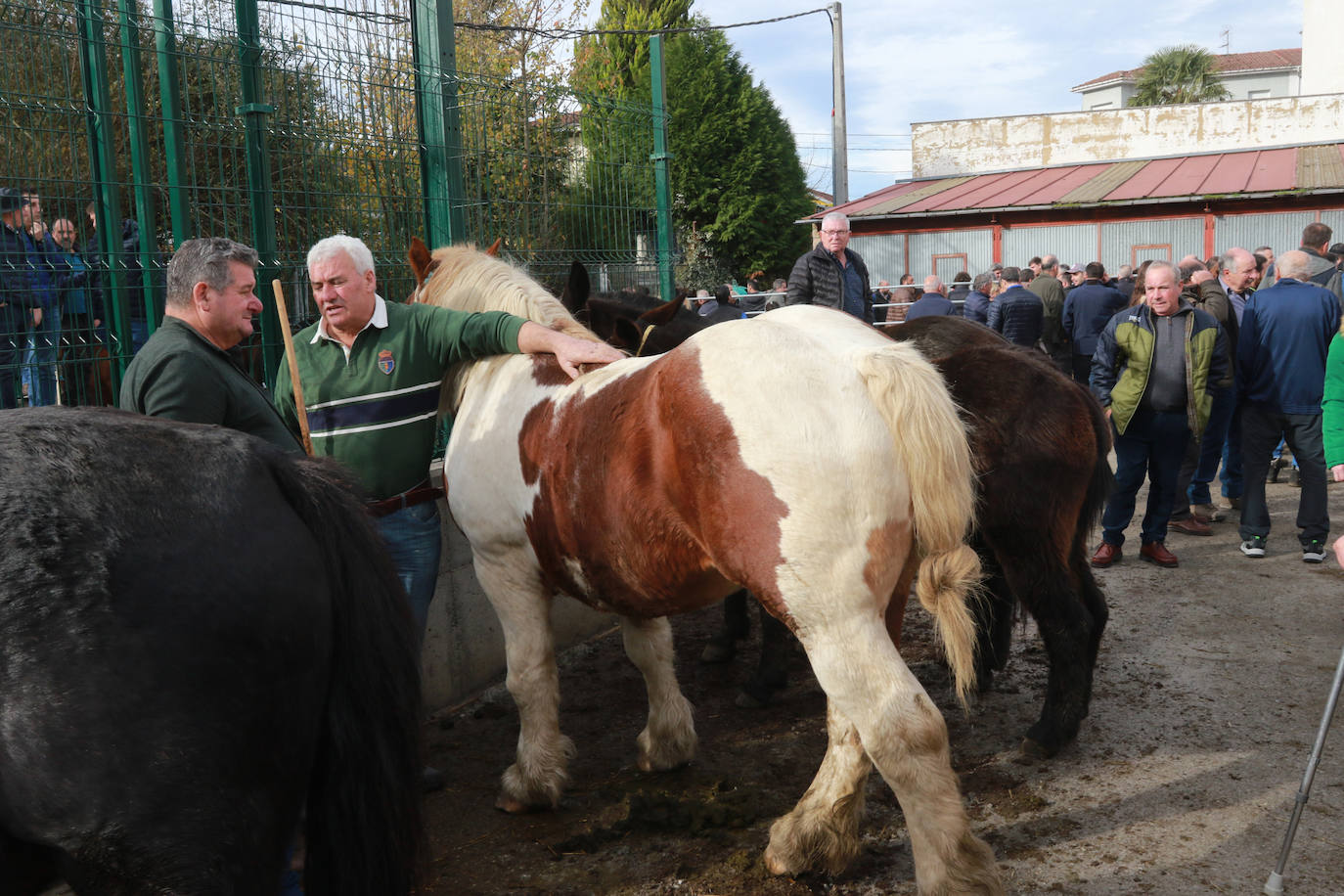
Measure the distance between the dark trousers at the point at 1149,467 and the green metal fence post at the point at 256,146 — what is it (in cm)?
533

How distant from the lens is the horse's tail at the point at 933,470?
2.65 metres

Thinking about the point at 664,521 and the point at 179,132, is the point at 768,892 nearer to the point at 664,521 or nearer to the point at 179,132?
the point at 664,521

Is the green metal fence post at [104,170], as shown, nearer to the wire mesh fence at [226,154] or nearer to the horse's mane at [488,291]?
the wire mesh fence at [226,154]

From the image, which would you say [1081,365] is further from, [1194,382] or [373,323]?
Answer: [373,323]

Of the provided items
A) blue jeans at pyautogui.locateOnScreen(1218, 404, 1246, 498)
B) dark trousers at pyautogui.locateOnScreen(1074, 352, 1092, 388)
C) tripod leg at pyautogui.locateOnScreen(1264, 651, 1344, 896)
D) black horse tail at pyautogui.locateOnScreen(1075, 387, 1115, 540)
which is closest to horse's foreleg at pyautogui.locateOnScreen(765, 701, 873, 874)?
tripod leg at pyautogui.locateOnScreen(1264, 651, 1344, 896)

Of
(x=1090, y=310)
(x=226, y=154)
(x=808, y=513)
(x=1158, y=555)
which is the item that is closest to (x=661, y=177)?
(x=226, y=154)

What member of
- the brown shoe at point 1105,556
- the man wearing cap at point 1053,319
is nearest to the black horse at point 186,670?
the brown shoe at point 1105,556

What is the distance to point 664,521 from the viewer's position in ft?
9.74

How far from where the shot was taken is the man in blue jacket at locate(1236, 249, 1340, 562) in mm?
6668

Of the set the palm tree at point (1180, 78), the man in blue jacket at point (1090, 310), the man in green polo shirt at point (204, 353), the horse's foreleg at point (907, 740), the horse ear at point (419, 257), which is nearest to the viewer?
the horse's foreleg at point (907, 740)

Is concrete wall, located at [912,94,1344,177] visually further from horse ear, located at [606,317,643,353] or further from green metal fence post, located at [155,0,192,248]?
green metal fence post, located at [155,0,192,248]

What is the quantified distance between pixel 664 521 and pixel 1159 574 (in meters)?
4.98

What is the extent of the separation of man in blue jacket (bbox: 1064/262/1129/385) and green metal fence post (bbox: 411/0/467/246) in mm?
7401

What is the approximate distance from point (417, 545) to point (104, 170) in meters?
1.96
